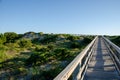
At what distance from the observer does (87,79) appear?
7.42m

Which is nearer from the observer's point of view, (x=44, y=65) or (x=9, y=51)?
(x=44, y=65)

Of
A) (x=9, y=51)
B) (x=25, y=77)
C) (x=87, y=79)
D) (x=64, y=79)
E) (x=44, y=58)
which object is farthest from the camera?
(x=9, y=51)

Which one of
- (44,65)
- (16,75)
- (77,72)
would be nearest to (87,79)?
(77,72)

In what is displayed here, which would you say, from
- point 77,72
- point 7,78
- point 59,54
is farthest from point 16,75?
point 77,72

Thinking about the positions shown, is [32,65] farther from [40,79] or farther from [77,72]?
[77,72]

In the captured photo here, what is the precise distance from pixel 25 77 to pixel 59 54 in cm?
833

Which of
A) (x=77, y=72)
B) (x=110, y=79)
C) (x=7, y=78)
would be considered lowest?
(x=7, y=78)

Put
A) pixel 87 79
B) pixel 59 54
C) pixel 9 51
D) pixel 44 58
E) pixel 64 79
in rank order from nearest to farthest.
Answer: pixel 64 79
pixel 87 79
pixel 44 58
pixel 59 54
pixel 9 51

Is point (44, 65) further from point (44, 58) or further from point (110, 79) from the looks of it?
point (110, 79)

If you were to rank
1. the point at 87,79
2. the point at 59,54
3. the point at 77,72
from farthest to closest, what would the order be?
the point at 59,54, the point at 87,79, the point at 77,72

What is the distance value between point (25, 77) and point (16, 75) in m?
1.21

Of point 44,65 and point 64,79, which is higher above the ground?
point 64,79

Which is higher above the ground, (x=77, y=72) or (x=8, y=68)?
(x=77, y=72)

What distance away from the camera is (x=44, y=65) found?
19.7 m
